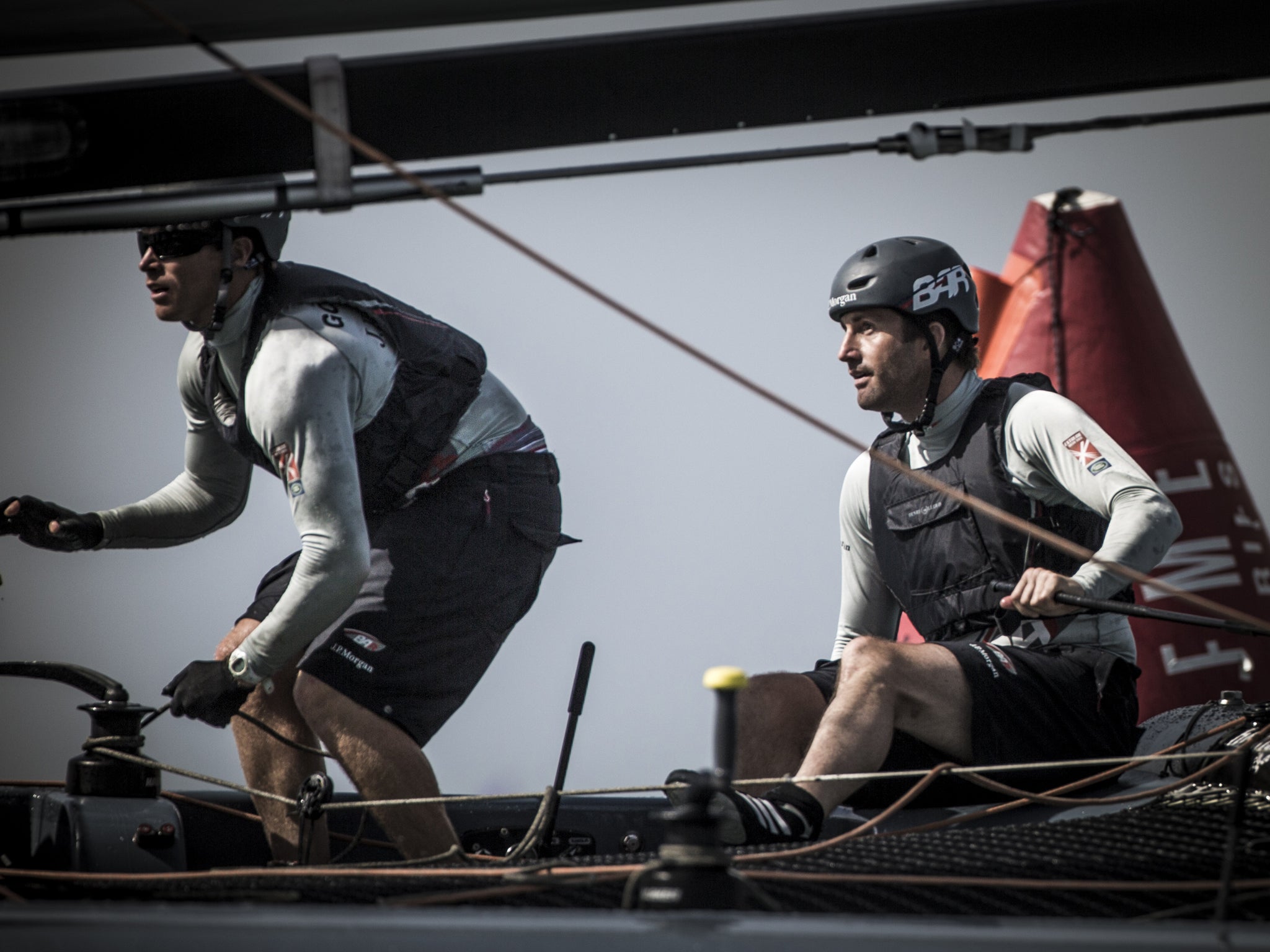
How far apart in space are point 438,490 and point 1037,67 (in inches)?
67.7

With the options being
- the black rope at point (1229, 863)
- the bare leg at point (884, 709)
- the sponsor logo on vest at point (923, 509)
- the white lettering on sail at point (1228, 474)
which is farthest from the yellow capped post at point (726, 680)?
the white lettering on sail at point (1228, 474)

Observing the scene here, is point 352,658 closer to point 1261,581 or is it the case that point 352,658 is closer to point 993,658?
point 993,658

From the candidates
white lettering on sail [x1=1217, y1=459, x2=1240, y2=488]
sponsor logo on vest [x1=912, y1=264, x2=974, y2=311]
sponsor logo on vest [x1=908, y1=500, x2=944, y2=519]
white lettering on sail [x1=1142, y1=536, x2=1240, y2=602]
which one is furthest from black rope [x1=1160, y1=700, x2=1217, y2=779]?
white lettering on sail [x1=1217, y1=459, x2=1240, y2=488]

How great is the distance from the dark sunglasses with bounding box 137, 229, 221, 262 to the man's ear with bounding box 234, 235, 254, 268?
4 centimetres

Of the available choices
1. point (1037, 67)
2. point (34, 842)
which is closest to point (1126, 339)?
point (1037, 67)

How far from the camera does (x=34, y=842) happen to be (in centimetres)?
278

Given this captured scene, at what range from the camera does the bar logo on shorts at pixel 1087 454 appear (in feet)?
9.86

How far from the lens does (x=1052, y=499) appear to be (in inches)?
125

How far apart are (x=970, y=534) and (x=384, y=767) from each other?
1.40 metres

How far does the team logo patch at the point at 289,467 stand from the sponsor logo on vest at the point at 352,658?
373mm

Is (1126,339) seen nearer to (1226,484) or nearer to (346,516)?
(1226,484)

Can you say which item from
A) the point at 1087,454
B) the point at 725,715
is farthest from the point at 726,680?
Answer: the point at 1087,454

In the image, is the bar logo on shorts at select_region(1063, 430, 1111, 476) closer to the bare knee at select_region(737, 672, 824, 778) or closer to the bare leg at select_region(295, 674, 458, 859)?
the bare knee at select_region(737, 672, 824, 778)

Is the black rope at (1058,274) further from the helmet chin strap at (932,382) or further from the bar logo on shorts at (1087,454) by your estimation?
the bar logo on shorts at (1087,454)
